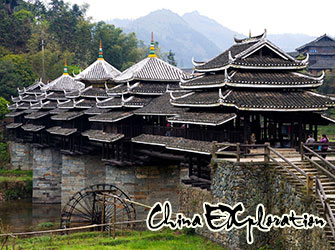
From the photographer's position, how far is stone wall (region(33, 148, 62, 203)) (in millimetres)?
50062

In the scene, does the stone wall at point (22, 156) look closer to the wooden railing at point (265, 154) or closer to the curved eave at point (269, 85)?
the wooden railing at point (265, 154)

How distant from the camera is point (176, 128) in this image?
1159 inches

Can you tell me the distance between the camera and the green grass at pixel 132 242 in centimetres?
2348

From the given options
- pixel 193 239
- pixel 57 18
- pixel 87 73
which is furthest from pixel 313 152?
pixel 57 18

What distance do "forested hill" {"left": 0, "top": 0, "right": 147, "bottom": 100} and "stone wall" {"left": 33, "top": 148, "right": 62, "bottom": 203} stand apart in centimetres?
3173

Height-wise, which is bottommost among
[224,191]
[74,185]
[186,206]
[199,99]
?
[74,185]

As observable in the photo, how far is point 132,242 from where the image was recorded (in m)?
25.2

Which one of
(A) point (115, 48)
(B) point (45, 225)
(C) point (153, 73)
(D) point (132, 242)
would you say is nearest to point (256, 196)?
(D) point (132, 242)

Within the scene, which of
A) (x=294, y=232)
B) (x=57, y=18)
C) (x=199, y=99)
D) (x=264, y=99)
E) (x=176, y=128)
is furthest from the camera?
(x=57, y=18)

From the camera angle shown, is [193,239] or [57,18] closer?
[193,239]

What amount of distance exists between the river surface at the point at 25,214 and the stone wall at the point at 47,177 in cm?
89

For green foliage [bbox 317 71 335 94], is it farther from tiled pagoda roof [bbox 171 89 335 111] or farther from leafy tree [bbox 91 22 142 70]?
leafy tree [bbox 91 22 142 70]

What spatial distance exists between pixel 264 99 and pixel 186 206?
681cm

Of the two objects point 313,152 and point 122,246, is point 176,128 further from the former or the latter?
point 313,152
